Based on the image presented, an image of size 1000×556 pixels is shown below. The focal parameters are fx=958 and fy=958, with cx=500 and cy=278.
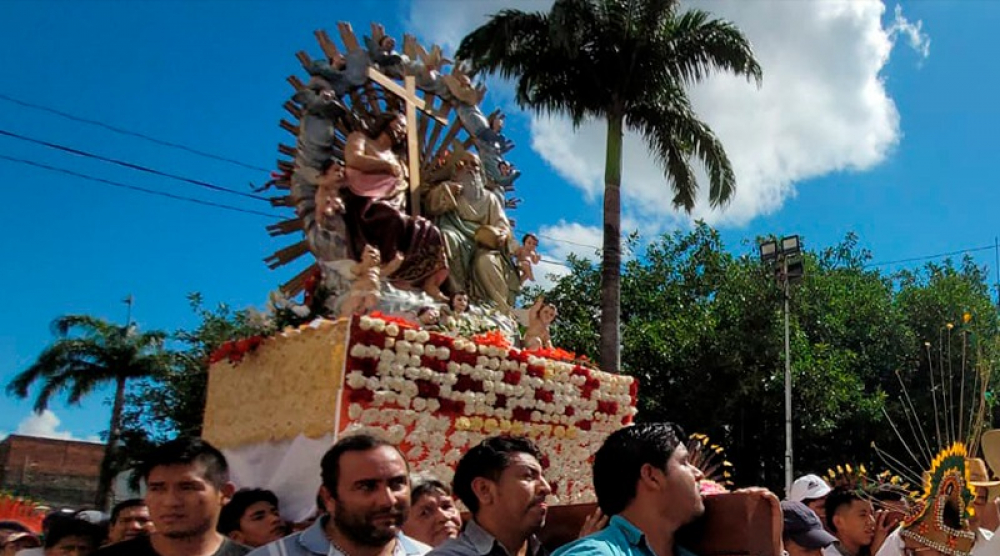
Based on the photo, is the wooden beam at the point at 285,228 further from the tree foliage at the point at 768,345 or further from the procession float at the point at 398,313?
the tree foliage at the point at 768,345

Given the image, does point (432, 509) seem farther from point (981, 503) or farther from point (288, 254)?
point (288, 254)

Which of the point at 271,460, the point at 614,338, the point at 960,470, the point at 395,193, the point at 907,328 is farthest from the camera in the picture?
the point at 907,328

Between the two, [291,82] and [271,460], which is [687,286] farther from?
[271,460]

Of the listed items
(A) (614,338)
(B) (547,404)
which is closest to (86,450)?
(A) (614,338)

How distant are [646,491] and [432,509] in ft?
6.50

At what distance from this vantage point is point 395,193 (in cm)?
1013

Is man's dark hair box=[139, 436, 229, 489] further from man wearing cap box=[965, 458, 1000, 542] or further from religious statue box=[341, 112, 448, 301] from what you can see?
religious statue box=[341, 112, 448, 301]

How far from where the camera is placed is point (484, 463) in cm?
319

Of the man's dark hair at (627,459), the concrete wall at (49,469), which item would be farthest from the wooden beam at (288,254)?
the concrete wall at (49,469)

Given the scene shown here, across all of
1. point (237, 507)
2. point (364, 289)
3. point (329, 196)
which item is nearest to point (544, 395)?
point (364, 289)

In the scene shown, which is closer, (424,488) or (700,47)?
(424,488)

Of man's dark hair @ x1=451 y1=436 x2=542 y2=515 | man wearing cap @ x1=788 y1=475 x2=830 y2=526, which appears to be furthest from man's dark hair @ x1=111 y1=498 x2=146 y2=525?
man wearing cap @ x1=788 y1=475 x2=830 y2=526

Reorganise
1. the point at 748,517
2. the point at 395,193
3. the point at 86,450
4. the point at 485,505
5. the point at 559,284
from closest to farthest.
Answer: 1. the point at 748,517
2. the point at 485,505
3. the point at 395,193
4. the point at 559,284
5. the point at 86,450

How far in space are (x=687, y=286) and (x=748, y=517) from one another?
2020cm
